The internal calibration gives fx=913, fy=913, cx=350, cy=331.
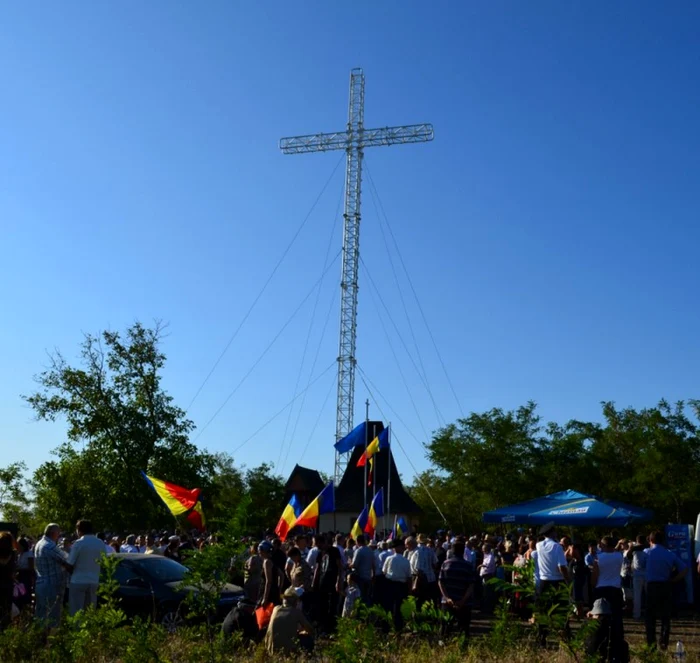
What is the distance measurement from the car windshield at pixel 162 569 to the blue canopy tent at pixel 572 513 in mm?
9162

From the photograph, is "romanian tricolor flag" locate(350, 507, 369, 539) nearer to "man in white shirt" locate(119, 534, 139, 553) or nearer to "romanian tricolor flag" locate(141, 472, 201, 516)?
"romanian tricolor flag" locate(141, 472, 201, 516)

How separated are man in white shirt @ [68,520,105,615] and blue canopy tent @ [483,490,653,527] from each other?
1154 centimetres

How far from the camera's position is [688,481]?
146 ft

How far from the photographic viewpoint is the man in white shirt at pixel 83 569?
12406 millimetres

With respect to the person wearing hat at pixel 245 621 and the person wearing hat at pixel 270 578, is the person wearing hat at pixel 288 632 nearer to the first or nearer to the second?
the person wearing hat at pixel 245 621

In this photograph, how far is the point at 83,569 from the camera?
1244 cm

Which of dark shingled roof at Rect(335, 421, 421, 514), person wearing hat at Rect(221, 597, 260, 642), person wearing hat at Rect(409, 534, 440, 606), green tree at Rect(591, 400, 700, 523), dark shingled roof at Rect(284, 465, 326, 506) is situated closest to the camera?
person wearing hat at Rect(221, 597, 260, 642)

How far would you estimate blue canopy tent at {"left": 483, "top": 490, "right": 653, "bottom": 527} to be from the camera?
2048 cm

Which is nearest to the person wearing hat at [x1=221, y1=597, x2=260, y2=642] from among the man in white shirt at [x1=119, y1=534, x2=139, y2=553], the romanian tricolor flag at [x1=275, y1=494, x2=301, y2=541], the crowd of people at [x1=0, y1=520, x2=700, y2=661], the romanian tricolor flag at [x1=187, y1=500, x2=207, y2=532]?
the crowd of people at [x1=0, y1=520, x2=700, y2=661]

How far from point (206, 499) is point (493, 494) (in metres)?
16.0

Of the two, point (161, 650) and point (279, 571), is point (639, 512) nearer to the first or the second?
point (279, 571)

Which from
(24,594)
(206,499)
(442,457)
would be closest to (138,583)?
(24,594)

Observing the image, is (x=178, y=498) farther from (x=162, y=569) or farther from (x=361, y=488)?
(x=361, y=488)

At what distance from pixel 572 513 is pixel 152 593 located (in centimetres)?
1062
